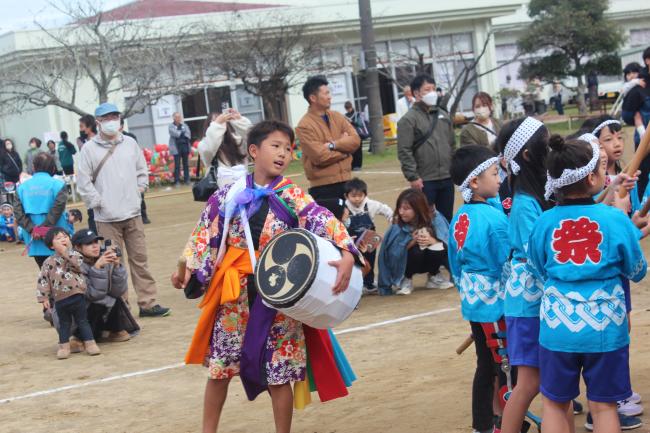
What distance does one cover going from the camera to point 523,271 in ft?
14.6

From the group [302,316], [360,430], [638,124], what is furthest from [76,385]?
[638,124]

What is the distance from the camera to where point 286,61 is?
30.9 meters

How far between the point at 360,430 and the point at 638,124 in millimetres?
4807

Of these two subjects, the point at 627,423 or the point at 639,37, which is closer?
the point at 627,423

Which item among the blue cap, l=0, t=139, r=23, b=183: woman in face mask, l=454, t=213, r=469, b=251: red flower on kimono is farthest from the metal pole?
l=454, t=213, r=469, b=251: red flower on kimono

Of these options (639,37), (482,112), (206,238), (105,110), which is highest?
(639,37)

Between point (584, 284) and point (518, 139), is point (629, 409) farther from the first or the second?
point (518, 139)

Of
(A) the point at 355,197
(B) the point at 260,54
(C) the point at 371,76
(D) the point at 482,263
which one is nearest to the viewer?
(D) the point at 482,263

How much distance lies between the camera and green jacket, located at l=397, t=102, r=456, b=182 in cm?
930

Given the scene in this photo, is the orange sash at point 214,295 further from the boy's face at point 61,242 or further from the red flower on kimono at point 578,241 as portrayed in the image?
the boy's face at point 61,242

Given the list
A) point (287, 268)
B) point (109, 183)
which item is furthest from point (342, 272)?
point (109, 183)

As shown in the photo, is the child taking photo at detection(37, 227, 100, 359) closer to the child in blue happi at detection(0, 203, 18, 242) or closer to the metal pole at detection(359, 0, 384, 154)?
the child in blue happi at detection(0, 203, 18, 242)

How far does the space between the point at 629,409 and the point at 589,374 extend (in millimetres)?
1195

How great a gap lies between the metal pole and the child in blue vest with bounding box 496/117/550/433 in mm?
22616
